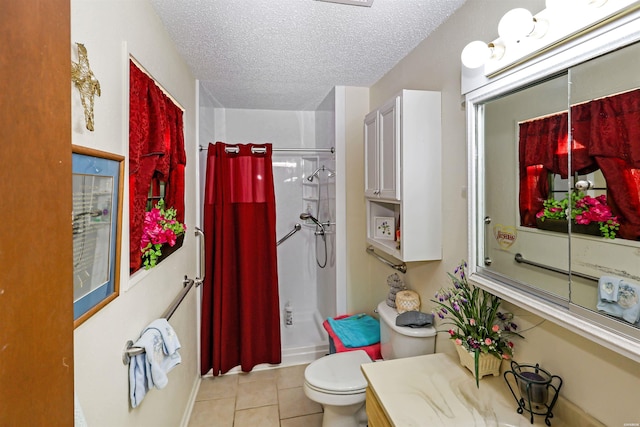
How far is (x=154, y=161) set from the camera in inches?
55.3

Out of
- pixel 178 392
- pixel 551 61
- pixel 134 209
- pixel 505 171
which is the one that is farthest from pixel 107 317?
pixel 551 61

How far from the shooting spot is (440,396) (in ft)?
3.95

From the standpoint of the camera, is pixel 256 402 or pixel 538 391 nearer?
pixel 538 391

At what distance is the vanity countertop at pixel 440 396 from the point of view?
107cm

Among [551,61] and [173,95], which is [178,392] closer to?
[173,95]

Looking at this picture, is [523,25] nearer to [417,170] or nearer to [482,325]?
[417,170]

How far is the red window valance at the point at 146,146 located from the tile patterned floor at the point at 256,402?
4.96 ft

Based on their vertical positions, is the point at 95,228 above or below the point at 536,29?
below

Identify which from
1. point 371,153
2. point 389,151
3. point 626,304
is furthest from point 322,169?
point 626,304

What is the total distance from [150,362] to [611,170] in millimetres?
1691

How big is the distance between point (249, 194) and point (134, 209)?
Result: 1519 millimetres

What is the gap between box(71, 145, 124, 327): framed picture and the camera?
0.84 metres

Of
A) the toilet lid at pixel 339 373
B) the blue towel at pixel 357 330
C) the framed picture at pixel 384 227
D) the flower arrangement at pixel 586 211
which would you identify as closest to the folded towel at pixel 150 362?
the toilet lid at pixel 339 373

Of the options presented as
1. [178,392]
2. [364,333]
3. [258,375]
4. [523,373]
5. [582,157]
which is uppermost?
Answer: [582,157]
